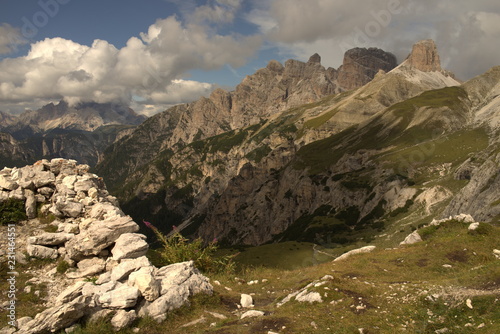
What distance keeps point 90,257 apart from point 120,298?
28.9ft

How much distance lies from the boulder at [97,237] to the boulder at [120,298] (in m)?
7.44

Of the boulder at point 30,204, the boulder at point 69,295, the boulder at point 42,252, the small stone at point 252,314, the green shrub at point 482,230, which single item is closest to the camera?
the boulder at point 69,295

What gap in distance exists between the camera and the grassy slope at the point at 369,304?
1415 cm

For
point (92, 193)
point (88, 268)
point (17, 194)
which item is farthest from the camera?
point (92, 193)

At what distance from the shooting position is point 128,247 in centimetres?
2217

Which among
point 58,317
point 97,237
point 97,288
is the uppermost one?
point 97,237

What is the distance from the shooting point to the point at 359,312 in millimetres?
15914

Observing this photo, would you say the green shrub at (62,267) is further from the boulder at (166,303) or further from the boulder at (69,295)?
the boulder at (166,303)

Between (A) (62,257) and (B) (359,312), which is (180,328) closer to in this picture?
(B) (359,312)

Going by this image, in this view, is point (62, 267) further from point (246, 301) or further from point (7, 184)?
point (246, 301)

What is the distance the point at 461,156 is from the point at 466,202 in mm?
79757

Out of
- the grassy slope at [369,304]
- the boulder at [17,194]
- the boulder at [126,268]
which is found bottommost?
the grassy slope at [369,304]

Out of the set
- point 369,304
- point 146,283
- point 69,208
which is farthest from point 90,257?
point 369,304

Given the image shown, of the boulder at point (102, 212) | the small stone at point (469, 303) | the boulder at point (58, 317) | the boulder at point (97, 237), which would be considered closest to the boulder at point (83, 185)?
the boulder at point (102, 212)
